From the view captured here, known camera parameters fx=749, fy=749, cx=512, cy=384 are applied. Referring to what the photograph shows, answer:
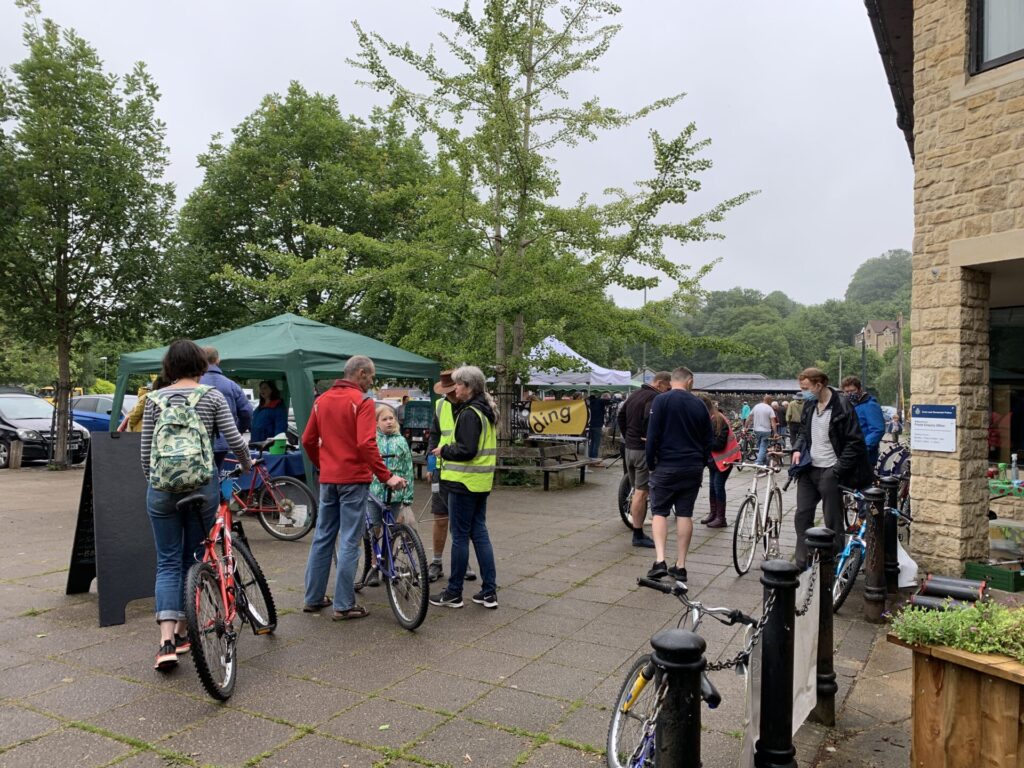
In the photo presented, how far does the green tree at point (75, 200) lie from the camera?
46.9 ft

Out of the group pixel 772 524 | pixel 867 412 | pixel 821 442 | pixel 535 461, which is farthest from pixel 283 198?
pixel 821 442

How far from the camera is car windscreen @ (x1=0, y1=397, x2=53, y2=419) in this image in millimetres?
17328

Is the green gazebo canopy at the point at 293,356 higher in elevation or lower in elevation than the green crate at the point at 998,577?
higher

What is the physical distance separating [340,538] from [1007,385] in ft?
27.7

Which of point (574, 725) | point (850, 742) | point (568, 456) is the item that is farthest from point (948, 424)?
point (568, 456)

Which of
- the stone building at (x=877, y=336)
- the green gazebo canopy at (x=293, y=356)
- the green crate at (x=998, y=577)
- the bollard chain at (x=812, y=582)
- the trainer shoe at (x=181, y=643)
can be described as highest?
the stone building at (x=877, y=336)

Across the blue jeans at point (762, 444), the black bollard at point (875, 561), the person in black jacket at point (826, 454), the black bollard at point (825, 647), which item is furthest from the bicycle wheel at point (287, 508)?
the blue jeans at point (762, 444)

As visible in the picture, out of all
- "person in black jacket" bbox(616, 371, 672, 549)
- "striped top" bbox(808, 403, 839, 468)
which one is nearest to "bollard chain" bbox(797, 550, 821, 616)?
"striped top" bbox(808, 403, 839, 468)

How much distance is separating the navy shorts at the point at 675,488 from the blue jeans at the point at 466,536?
1479mm

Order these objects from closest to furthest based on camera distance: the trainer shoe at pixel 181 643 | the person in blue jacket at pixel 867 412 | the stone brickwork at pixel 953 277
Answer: the trainer shoe at pixel 181 643, the stone brickwork at pixel 953 277, the person in blue jacket at pixel 867 412

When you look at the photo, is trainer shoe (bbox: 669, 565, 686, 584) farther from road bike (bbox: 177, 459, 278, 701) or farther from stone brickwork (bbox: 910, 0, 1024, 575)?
road bike (bbox: 177, 459, 278, 701)

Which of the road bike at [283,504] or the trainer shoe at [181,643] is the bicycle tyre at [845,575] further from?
the road bike at [283,504]

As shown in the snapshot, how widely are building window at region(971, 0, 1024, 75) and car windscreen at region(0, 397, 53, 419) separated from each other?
1890cm

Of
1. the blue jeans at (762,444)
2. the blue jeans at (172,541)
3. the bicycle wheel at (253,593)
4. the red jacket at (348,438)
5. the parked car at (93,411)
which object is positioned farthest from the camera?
the parked car at (93,411)
